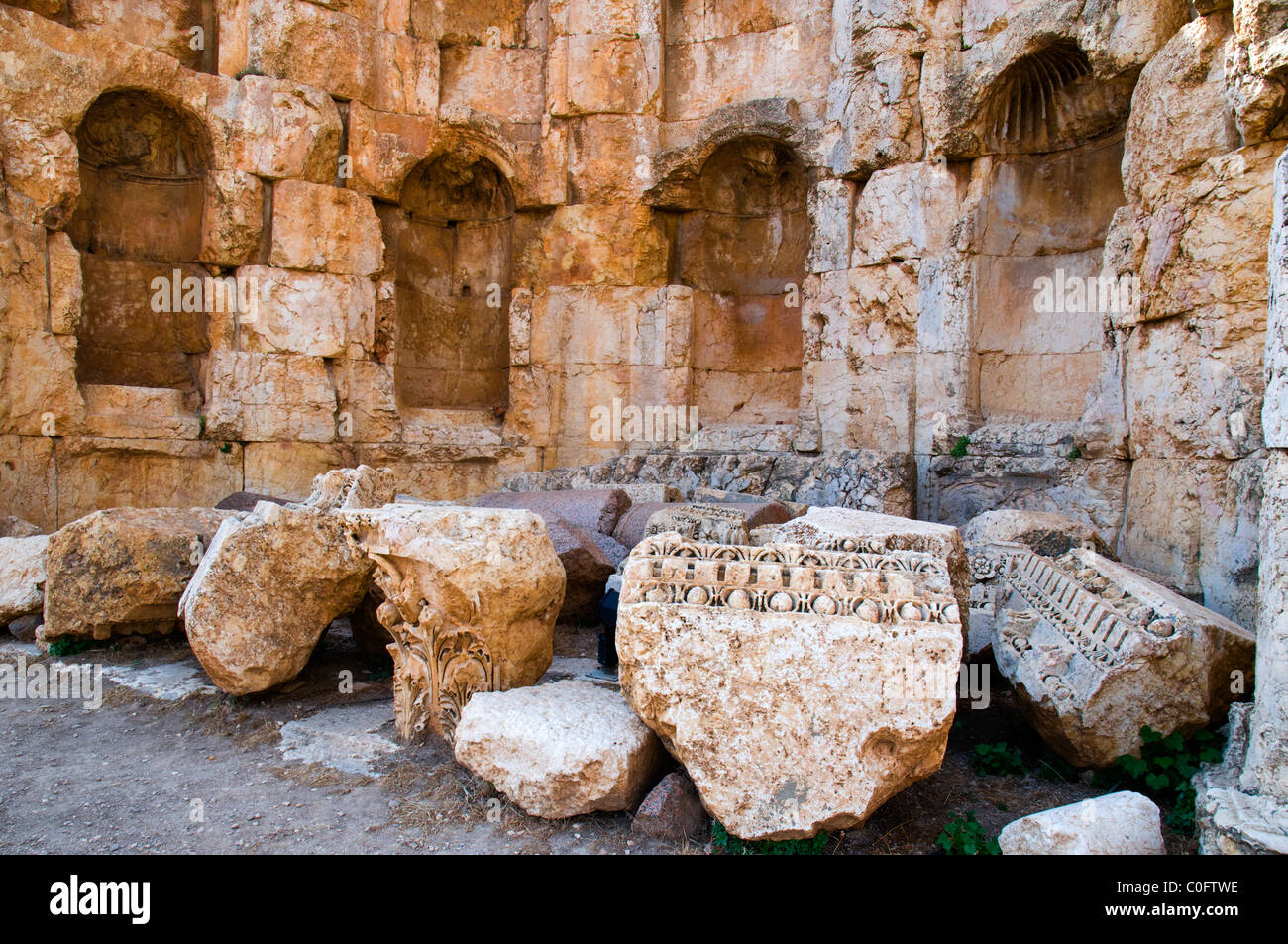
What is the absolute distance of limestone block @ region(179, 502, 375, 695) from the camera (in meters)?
3.96

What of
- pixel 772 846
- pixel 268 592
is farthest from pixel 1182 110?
pixel 268 592

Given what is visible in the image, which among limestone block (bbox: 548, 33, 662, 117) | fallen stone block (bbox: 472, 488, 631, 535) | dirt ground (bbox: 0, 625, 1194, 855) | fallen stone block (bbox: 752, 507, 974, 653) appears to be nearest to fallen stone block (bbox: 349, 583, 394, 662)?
dirt ground (bbox: 0, 625, 1194, 855)

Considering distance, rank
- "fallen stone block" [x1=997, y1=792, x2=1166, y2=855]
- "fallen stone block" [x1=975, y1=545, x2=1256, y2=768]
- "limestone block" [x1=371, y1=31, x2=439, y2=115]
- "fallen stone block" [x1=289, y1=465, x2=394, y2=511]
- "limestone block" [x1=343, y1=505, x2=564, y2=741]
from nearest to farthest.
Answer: "fallen stone block" [x1=997, y1=792, x2=1166, y2=855] → "fallen stone block" [x1=975, y1=545, x2=1256, y2=768] → "limestone block" [x1=343, y1=505, x2=564, y2=741] → "fallen stone block" [x1=289, y1=465, x2=394, y2=511] → "limestone block" [x1=371, y1=31, x2=439, y2=115]

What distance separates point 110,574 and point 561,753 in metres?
3.18

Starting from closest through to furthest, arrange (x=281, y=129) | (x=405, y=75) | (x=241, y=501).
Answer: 1. (x=241, y=501)
2. (x=281, y=129)
3. (x=405, y=75)

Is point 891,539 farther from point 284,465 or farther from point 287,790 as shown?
point 284,465

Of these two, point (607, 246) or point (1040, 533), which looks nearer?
point (1040, 533)

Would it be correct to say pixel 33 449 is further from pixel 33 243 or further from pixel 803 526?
pixel 803 526

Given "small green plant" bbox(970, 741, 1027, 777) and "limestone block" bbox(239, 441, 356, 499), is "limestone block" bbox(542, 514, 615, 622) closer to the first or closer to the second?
"small green plant" bbox(970, 741, 1027, 777)

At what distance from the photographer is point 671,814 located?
2.95m

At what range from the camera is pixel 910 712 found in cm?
268

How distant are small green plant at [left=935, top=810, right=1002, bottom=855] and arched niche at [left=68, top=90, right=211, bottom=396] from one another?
7.99 metres

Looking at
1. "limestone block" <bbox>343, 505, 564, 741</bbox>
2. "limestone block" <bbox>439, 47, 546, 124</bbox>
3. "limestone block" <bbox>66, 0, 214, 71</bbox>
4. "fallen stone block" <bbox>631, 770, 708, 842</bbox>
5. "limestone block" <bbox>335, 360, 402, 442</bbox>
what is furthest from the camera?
"limestone block" <bbox>439, 47, 546, 124</bbox>

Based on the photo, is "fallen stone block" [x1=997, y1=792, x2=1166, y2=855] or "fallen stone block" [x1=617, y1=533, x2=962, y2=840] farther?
"fallen stone block" [x1=617, y1=533, x2=962, y2=840]
